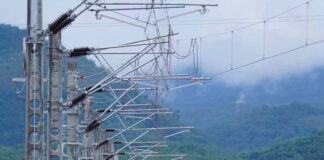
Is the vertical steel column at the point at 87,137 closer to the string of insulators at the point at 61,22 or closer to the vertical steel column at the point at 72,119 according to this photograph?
the vertical steel column at the point at 72,119

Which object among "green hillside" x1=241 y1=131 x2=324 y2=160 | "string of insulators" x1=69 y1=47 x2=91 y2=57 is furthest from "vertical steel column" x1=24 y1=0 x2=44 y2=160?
"green hillside" x1=241 y1=131 x2=324 y2=160

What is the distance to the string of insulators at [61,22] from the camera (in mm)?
22281

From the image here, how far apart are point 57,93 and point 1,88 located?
11798 centimetres

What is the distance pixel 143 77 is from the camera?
29.5m

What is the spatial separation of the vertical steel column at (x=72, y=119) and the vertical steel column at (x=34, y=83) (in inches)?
230

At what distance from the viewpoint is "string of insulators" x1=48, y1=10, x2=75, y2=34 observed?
2228cm

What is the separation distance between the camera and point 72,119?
97.5 feet

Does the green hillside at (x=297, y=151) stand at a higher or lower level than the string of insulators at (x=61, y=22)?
lower

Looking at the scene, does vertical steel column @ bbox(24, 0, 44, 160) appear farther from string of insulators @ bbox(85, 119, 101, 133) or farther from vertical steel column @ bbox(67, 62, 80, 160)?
string of insulators @ bbox(85, 119, 101, 133)

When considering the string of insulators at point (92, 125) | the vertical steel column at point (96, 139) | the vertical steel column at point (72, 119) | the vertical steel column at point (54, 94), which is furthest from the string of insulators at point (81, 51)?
the vertical steel column at point (96, 139)

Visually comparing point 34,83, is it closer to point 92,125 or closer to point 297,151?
point 92,125

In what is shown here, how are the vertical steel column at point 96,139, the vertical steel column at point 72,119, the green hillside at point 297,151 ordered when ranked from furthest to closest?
the green hillside at point 297,151
the vertical steel column at point 96,139
the vertical steel column at point 72,119

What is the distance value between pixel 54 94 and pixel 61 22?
1.39 metres

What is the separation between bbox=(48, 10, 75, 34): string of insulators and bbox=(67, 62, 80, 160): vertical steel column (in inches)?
221
